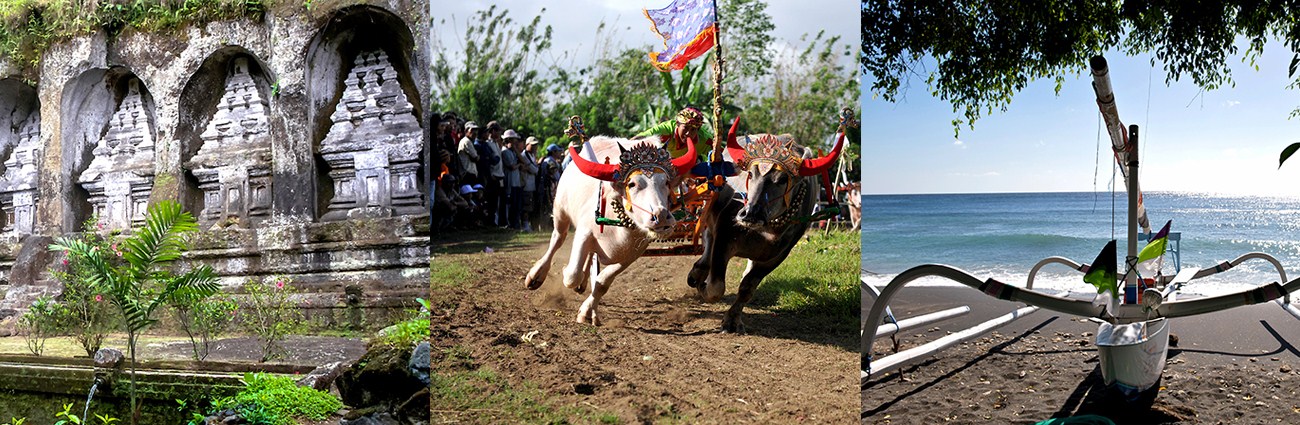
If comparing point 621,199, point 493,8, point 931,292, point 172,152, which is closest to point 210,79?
point 172,152

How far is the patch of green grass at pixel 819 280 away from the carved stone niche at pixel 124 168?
14.3 ft

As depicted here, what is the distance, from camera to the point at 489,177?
396cm

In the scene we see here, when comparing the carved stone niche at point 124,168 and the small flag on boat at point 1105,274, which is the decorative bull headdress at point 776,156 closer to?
the small flag on boat at point 1105,274

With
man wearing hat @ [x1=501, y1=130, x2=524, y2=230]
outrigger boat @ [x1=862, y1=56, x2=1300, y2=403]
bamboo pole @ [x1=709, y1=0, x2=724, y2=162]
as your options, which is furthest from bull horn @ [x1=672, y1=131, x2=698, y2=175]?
outrigger boat @ [x1=862, y1=56, x2=1300, y2=403]

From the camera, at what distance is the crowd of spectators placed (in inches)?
155

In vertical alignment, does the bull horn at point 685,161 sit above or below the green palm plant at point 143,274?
above

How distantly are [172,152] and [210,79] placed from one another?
498mm

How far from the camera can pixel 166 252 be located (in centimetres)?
535

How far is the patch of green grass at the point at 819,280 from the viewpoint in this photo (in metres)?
3.90

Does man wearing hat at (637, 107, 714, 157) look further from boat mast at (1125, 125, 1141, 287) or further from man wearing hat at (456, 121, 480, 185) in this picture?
boat mast at (1125, 125, 1141, 287)

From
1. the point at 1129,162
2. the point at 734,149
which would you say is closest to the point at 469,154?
the point at 734,149

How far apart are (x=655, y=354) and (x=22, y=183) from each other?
5192 mm

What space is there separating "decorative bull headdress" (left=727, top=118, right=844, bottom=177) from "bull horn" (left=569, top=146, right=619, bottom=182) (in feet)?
1.47

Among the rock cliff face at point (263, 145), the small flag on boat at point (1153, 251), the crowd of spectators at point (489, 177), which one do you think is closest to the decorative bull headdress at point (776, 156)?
the crowd of spectators at point (489, 177)
